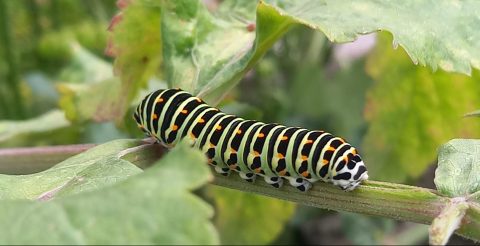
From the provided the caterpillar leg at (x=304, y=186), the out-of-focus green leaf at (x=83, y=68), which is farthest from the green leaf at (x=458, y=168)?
the out-of-focus green leaf at (x=83, y=68)

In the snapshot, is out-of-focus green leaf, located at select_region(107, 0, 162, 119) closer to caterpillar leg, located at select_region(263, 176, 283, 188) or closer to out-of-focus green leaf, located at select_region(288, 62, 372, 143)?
caterpillar leg, located at select_region(263, 176, 283, 188)

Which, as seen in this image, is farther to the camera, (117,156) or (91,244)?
(117,156)

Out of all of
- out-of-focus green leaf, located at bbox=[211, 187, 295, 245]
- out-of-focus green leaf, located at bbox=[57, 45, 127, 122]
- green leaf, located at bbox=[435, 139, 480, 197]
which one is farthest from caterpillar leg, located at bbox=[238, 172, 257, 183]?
out-of-focus green leaf, located at bbox=[211, 187, 295, 245]

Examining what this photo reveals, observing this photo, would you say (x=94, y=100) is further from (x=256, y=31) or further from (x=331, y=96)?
(x=331, y=96)

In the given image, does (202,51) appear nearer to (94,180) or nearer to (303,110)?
(94,180)

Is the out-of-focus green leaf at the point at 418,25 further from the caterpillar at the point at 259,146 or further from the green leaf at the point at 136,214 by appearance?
the green leaf at the point at 136,214

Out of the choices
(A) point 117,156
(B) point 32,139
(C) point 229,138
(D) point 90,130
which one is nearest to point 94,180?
(A) point 117,156

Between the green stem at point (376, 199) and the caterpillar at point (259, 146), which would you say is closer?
the green stem at point (376, 199)
